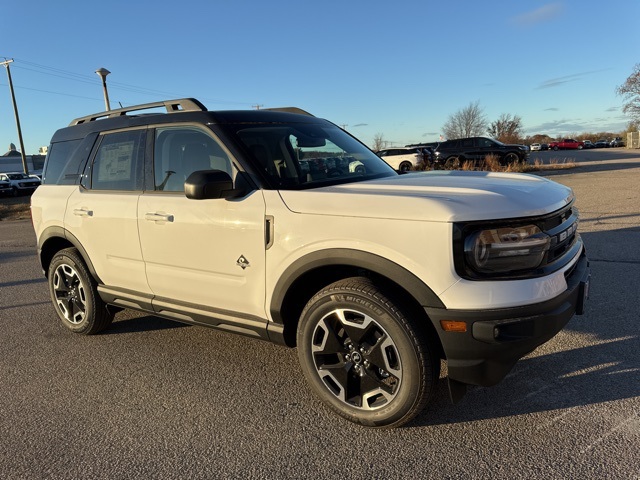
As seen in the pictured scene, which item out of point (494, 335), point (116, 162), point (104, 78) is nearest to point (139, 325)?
point (116, 162)

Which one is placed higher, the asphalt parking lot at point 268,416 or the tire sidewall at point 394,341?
the tire sidewall at point 394,341

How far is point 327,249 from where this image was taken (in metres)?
2.75

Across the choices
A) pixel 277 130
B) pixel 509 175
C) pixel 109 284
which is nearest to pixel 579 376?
pixel 509 175

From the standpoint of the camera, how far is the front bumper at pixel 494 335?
235 centimetres

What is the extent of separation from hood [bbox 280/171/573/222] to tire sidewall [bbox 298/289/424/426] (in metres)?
0.50

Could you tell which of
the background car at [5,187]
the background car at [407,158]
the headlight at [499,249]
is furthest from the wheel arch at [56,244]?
the background car at [5,187]

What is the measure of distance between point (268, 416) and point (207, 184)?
4.91 feet

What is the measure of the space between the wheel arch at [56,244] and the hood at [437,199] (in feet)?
7.52

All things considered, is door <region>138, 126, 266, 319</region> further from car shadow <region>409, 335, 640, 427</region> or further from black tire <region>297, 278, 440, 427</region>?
car shadow <region>409, 335, 640, 427</region>

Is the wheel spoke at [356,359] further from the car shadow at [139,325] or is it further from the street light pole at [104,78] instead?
the street light pole at [104,78]

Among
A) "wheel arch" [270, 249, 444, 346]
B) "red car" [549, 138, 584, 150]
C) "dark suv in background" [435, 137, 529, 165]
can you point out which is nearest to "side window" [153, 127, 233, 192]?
"wheel arch" [270, 249, 444, 346]

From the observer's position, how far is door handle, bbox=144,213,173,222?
11.3ft

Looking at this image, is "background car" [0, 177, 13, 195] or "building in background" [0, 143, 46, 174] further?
"building in background" [0, 143, 46, 174]

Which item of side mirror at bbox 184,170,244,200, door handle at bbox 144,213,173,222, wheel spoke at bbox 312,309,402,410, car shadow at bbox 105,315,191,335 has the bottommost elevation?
car shadow at bbox 105,315,191,335
